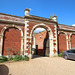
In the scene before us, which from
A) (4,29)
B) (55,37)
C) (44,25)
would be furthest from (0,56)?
(55,37)

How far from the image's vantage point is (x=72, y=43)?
14.6 meters

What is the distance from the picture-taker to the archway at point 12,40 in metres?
9.48

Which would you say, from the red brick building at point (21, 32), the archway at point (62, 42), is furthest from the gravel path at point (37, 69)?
the archway at point (62, 42)

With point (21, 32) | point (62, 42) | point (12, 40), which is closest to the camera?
point (12, 40)

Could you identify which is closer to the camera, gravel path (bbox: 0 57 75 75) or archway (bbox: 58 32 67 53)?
gravel path (bbox: 0 57 75 75)

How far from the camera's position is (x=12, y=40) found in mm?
9867

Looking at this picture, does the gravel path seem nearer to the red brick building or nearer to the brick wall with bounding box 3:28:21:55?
the brick wall with bounding box 3:28:21:55

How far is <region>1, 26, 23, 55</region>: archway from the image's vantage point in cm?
948

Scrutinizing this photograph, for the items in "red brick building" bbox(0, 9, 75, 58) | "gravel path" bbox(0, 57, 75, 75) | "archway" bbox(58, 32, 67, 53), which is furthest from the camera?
"archway" bbox(58, 32, 67, 53)

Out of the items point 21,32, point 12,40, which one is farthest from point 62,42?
point 12,40

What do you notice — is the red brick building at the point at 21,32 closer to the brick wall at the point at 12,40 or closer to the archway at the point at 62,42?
the brick wall at the point at 12,40

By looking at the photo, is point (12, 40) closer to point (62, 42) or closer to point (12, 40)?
point (12, 40)

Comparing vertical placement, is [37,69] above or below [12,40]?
below

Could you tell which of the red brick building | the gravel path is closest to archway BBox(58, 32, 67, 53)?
the red brick building
